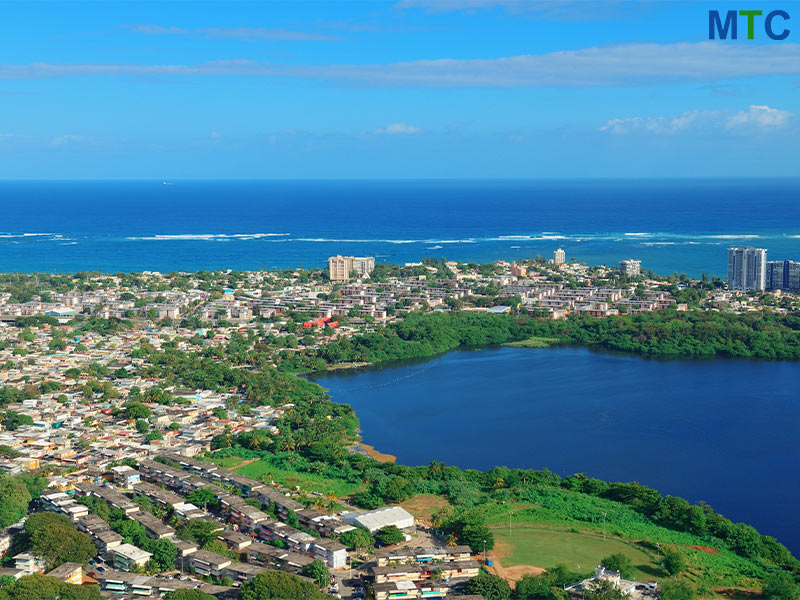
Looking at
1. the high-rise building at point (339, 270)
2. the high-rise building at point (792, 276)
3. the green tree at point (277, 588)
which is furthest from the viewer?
the high-rise building at point (339, 270)

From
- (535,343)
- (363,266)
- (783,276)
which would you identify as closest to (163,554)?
(535,343)

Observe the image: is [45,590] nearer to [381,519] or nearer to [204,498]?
[204,498]

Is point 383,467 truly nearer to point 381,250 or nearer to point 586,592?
point 586,592

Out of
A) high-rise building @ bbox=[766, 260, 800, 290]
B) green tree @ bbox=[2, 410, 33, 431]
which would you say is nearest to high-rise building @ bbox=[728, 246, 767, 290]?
high-rise building @ bbox=[766, 260, 800, 290]

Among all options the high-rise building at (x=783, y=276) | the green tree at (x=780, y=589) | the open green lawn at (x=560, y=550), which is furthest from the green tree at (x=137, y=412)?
the high-rise building at (x=783, y=276)

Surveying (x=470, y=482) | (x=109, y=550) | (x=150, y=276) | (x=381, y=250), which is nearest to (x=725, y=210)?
(x=381, y=250)

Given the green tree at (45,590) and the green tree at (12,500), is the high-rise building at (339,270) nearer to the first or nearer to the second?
the green tree at (12,500)
